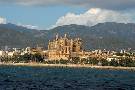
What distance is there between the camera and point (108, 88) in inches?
4759

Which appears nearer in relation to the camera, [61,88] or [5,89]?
[5,89]

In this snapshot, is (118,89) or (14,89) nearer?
(14,89)

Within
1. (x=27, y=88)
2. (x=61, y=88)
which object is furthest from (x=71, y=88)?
(x=27, y=88)

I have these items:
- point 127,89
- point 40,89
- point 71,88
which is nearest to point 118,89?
point 127,89


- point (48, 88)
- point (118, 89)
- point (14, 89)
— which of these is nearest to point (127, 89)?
point (118, 89)

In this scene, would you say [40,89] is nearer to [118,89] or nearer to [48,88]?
[48,88]

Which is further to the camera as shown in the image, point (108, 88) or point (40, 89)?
point (108, 88)

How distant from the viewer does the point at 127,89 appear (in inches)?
4658

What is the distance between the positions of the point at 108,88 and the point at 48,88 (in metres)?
14.1

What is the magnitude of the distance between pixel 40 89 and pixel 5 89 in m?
7.99

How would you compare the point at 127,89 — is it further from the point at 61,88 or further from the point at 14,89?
the point at 14,89

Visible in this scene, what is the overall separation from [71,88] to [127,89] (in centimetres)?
1248

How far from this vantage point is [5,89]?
10950 cm

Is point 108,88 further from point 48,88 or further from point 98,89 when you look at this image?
point 48,88
